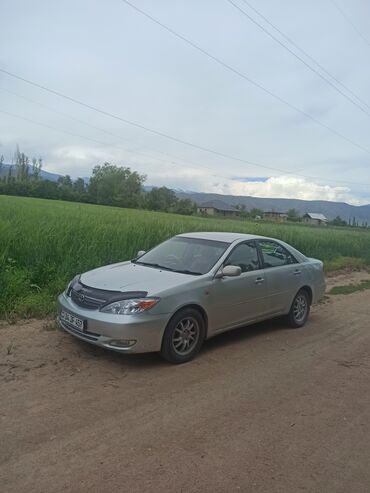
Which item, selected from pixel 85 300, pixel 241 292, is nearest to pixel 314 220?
pixel 241 292

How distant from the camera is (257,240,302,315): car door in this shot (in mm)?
6426

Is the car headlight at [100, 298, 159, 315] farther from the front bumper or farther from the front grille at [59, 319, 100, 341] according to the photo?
the front grille at [59, 319, 100, 341]

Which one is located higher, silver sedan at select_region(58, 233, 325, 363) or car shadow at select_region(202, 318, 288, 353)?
silver sedan at select_region(58, 233, 325, 363)

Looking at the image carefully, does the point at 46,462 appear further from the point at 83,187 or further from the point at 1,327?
the point at 83,187

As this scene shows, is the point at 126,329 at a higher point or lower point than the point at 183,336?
higher

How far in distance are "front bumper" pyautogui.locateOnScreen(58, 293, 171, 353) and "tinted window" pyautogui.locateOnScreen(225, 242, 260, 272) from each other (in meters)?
1.55

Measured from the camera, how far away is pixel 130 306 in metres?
4.65

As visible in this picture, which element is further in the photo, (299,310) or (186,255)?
(299,310)

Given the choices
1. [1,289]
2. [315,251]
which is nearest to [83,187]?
[315,251]

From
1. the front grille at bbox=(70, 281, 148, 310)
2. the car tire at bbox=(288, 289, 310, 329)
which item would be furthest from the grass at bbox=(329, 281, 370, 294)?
the front grille at bbox=(70, 281, 148, 310)

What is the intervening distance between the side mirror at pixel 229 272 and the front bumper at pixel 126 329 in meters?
1.05

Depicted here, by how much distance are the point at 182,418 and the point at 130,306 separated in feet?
4.64

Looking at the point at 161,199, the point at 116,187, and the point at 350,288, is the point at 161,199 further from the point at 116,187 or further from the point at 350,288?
the point at 350,288

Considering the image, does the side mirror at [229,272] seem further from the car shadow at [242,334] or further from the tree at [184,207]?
the tree at [184,207]
